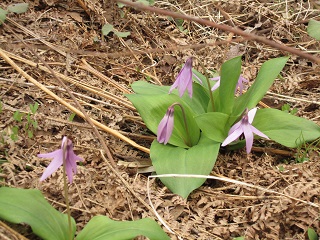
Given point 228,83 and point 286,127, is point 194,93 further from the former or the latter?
point 286,127

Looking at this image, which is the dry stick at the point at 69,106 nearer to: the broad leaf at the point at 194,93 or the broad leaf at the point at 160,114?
the broad leaf at the point at 160,114

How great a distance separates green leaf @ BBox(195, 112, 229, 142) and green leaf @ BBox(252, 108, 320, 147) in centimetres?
23

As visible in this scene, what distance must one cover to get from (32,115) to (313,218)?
139 centimetres

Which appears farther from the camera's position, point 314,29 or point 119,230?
point 314,29

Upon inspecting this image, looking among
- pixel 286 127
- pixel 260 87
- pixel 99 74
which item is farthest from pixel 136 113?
pixel 286 127

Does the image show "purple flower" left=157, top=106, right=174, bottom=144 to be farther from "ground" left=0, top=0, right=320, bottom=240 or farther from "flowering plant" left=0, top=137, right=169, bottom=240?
"flowering plant" left=0, top=137, right=169, bottom=240

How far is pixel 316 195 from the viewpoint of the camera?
6.41ft

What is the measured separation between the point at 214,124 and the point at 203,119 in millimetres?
70

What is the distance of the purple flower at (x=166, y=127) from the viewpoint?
6.86 ft

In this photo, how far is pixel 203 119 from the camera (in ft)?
7.08

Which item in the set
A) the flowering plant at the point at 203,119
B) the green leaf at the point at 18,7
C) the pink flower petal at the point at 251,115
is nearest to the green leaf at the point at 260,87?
the flowering plant at the point at 203,119

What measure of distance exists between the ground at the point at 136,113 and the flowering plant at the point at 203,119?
0.10 m

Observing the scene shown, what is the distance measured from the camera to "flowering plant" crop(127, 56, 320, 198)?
2111 mm

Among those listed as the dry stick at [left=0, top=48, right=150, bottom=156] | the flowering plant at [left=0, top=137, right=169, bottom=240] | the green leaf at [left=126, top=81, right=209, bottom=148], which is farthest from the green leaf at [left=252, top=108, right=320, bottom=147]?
the flowering plant at [left=0, top=137, right=169, bottom=240]
